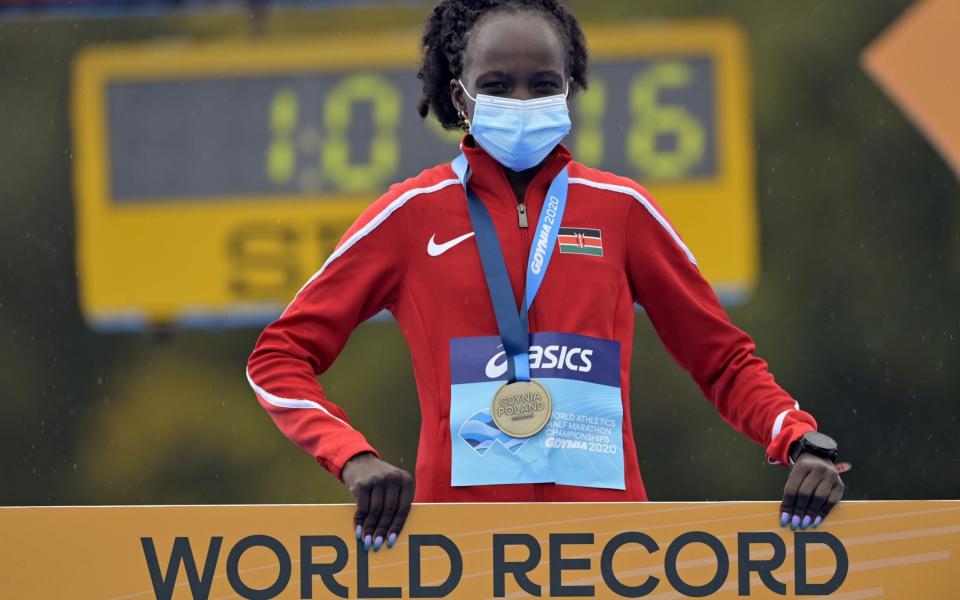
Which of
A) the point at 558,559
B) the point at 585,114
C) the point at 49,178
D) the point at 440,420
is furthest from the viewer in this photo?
the point at 49,178

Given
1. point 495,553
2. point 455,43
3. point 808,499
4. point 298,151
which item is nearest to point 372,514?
point 495,553

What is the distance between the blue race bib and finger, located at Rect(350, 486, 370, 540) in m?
0.30

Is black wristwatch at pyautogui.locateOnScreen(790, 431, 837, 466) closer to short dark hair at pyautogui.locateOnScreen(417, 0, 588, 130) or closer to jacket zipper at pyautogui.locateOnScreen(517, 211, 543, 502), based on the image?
jacket zipper at pyautogui.locateOnScreen(517, 211, 543, 502)

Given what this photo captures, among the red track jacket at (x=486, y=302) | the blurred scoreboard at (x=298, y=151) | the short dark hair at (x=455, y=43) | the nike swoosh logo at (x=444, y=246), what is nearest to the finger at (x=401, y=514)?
the red track jacket at (x=486, y=302)

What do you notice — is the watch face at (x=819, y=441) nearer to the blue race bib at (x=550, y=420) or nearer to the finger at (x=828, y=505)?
the finger at (x=828, y=505)

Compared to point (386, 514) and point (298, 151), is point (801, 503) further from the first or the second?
point (298, 151)

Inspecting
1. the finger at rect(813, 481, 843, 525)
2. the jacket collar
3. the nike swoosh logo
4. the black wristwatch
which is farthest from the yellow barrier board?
the jacket collar

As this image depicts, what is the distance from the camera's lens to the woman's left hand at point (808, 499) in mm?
2320

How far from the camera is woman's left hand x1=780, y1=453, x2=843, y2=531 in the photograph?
232 cm

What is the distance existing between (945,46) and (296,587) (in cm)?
547

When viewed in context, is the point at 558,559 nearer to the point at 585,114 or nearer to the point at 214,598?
the point at 214,598

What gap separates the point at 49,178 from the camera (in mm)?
7531

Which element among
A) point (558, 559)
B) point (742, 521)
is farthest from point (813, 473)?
point (558, 559)

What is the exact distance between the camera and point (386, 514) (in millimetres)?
2314
